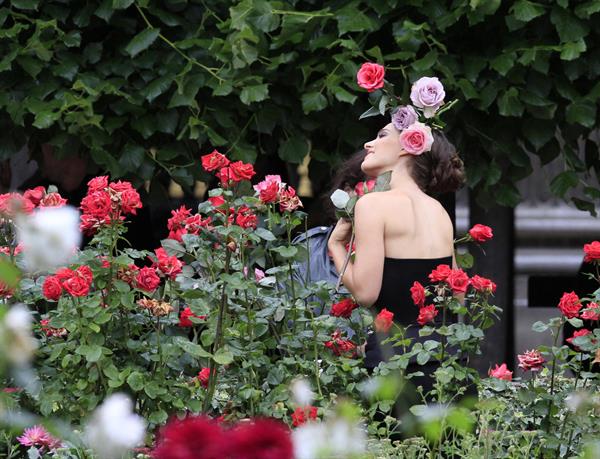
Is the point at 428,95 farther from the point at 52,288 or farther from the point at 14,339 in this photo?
the point at 14,339

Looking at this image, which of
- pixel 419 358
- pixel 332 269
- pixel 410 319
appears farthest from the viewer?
pixel 332 269

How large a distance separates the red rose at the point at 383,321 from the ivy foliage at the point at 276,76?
1.79 m

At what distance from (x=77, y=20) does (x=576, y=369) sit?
9.30 feet

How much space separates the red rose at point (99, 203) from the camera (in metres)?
2.61

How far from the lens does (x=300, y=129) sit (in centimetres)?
496

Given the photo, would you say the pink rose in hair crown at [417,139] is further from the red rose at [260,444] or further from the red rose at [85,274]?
the red rose at [260,444]

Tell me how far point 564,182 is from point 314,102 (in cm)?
107

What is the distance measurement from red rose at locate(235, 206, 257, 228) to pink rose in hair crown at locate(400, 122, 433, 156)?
659 millimetres

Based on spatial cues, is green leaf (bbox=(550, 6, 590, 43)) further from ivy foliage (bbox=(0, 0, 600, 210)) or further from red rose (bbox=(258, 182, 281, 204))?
red rose (bbox=(258, 182, 281, 204))

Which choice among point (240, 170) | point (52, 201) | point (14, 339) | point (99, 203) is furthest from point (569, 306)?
point (14, 339)

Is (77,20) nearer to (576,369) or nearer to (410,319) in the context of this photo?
(410,319)

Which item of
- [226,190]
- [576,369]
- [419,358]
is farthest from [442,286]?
[226,190]

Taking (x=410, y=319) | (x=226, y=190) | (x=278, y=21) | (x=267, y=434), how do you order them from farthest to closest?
(x=278, y=21) → (x=410, y=319) → (x=226, y=190) → (x=267, y=434)

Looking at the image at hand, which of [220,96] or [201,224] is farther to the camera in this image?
[220,96]
